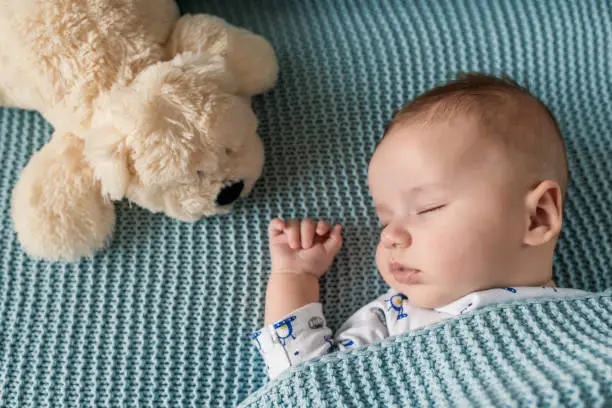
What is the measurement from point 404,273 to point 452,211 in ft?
0.36

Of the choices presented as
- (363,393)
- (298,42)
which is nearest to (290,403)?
(363,393)

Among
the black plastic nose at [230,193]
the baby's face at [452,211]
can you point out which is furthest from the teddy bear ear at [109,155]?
the baby's face at [452,211]

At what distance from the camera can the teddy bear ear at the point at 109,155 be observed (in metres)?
0.74

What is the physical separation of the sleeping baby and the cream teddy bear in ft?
0.72

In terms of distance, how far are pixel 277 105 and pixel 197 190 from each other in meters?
0.25

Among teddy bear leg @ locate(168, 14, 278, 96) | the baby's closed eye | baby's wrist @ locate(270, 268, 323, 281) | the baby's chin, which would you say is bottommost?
baby's wrist @ locate(270, 268, 323, 281)

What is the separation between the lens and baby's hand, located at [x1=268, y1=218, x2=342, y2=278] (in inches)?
34.4

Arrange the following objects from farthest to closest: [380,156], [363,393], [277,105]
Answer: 1. [277,105]
2. [380,156]
3. [363,393]

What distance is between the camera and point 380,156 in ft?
2.65

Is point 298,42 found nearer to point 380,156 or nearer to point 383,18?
point 383,18

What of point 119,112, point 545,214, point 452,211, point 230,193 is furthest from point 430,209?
point 119,112

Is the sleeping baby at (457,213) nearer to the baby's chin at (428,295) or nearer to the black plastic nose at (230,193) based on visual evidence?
the baby's chin at (428,295)

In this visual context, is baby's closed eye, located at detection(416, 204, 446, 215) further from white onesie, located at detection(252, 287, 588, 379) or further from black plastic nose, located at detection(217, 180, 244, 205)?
black plastic nose, located at detection(217, 180, 244, 205)

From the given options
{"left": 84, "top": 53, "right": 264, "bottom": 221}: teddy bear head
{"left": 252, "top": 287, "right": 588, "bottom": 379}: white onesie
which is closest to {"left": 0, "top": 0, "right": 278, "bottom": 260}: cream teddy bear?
{"left": 84, "top": 53, "right": 264, "bottom": 221}: teddy bear head
